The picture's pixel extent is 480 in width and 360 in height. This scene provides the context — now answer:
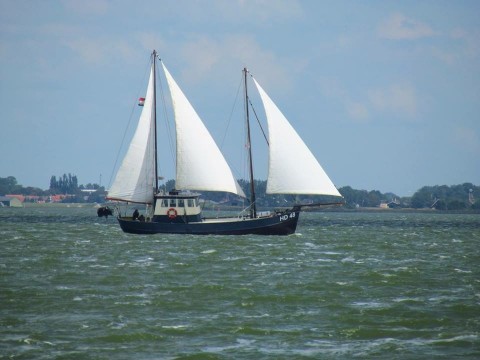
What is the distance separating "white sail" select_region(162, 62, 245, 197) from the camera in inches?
2842

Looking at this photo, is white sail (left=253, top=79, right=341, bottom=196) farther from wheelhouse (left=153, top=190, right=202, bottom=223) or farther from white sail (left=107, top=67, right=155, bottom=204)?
white sail (left=107, top=67, right=155, bottom=204)

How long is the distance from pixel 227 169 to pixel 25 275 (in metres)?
32.8

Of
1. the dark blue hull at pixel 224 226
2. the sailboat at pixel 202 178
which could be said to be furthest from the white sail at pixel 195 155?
→ the dark blue hull at pixel 224 226

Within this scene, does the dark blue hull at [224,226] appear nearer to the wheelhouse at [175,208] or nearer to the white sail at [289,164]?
the wheelhouse at [175,208]

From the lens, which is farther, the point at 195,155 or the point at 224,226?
the point at 195,155

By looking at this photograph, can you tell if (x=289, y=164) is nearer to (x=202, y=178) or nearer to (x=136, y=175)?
(x=202, y=178)

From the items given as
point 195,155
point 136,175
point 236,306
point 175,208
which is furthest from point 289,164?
point 236,306

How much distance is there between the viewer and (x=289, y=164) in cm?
7088

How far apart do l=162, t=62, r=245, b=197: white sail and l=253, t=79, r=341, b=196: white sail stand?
361 centimetres

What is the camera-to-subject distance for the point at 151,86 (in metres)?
76.3

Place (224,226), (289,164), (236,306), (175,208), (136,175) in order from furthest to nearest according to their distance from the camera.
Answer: (136,175) → (175,208) → (224,226) → (289,164) → (236,306)

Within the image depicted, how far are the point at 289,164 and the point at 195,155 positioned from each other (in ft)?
23.6

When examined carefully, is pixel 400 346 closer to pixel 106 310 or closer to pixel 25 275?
pixel 106 310

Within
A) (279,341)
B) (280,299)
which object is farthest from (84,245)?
(279,341)
